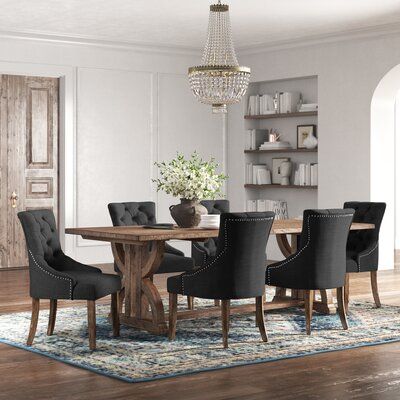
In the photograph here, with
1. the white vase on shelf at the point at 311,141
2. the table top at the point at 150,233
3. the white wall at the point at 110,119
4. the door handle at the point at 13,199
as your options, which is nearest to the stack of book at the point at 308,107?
the white vase on shelf at the point at 311,141

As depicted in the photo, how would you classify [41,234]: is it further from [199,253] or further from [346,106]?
[346,106]

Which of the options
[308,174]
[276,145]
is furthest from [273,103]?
[308,174]

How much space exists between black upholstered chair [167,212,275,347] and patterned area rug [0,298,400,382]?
1.06 feet

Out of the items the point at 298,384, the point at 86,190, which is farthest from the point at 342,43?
the point at 298,384

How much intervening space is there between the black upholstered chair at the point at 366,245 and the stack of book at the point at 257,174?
3.56m

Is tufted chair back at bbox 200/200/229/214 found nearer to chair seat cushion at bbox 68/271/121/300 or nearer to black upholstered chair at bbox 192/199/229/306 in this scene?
black upholstered chair at bbox 192/199/229/306

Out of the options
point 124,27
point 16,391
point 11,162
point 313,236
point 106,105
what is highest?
point 124,27

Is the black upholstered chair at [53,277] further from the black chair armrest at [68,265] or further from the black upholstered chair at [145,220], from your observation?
the black upholstered chair at [145,220]

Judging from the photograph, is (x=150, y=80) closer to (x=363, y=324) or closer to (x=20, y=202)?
(x=20, y=202)

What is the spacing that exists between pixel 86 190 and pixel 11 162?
37.7 inches

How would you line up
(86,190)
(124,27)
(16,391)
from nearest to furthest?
(16,391) → (124,27) → (86,190)

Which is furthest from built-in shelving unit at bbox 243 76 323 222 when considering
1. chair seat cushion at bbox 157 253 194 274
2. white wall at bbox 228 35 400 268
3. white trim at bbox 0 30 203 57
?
chair seat cushion at bbox 157 253 194 274

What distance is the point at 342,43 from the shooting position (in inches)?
396

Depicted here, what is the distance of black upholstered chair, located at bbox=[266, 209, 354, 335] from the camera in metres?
6.10
